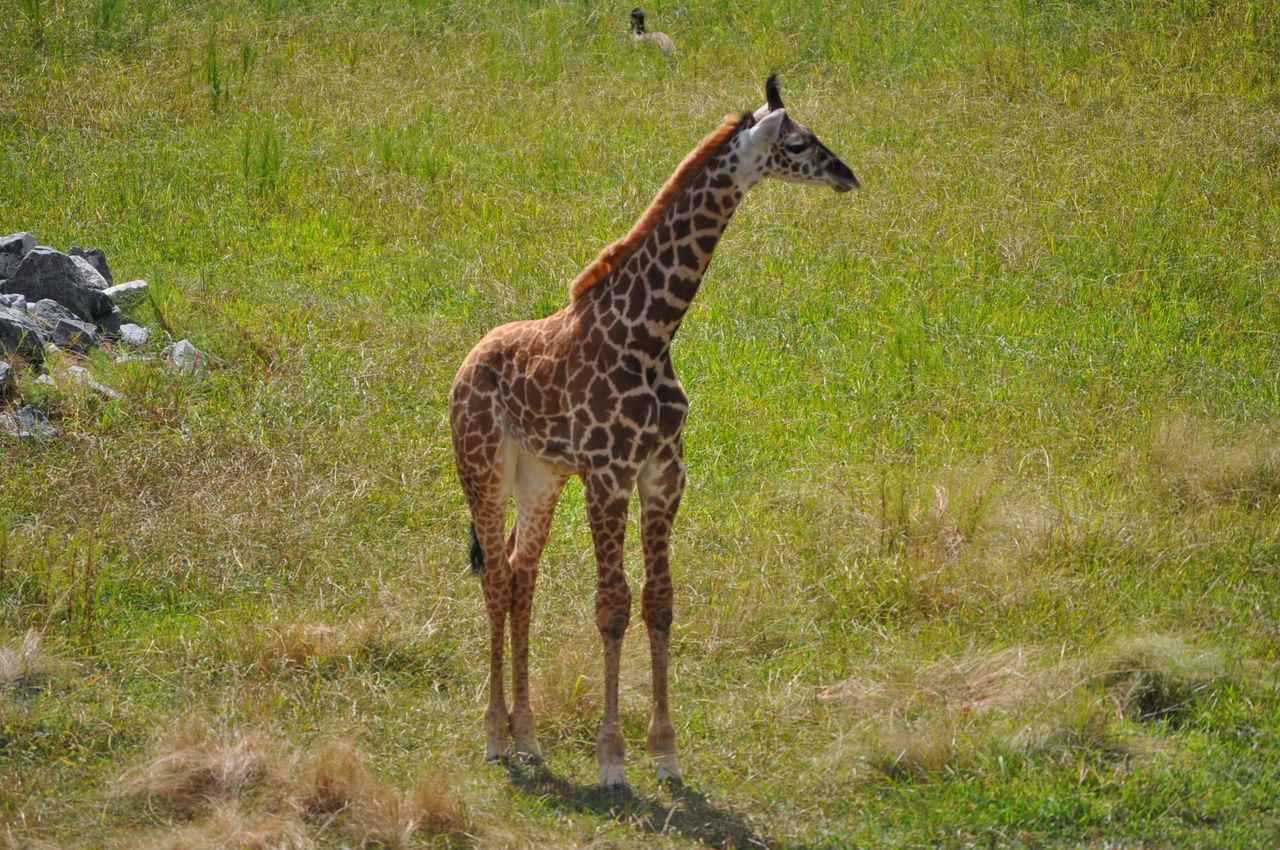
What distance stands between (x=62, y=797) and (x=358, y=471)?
2.86m

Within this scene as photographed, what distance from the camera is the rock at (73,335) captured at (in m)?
8.77

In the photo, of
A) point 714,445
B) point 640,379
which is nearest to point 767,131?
point 640,379

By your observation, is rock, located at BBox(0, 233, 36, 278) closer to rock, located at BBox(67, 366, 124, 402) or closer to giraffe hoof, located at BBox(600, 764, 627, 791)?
rock, located at BBox(67, 366, 124, 402)

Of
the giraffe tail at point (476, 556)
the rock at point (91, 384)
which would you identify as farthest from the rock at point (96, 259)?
→ the giraffe tail at point (476, 556)

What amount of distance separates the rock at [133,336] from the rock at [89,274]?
1.43 feet

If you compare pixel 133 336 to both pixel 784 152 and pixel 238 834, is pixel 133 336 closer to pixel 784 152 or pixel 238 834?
pixel 238 834

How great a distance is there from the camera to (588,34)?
14727 mm

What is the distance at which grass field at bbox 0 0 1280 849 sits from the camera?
211 inches

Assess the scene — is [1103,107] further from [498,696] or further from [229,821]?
[229,821]

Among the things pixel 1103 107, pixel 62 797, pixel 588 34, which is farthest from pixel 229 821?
pixel 588 34

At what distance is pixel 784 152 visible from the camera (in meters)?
5.33

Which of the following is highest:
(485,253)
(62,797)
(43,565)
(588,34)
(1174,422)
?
(588,34)

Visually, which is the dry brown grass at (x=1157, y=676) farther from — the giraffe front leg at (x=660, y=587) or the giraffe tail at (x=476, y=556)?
the giraffe tail at (x=476, y=556)

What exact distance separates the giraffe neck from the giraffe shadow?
5.56ft
